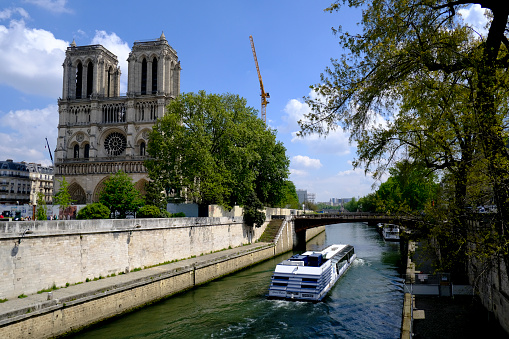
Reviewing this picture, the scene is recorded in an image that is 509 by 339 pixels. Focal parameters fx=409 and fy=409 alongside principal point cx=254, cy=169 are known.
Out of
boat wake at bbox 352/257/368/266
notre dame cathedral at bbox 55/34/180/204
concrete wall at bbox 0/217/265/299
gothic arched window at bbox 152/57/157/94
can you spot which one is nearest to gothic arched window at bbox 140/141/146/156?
notre dame cathedral at bbox 55/34/180/204

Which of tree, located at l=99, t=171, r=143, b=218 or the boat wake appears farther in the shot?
tree, located at l=99, t=171, r=143, b=218

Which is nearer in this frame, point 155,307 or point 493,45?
point 493,45

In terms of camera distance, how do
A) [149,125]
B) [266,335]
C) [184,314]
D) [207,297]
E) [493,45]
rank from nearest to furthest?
[493,45] → [266,335] → [184,314] → [207,297] → [149,125]

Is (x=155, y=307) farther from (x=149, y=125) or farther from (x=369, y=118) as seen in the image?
(x=149, y=125)

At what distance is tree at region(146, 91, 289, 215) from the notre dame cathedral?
2815 centimetres

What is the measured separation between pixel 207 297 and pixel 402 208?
14886mm

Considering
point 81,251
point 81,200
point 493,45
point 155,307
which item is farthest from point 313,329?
point 81,200

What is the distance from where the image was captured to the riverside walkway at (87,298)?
45.2 ft

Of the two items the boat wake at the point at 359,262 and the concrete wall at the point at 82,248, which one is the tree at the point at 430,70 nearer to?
the concrete wall at the point at 82,248

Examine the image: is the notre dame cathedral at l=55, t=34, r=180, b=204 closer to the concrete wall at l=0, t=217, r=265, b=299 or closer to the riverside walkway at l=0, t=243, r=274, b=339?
the concrete wall at l=0, t=217, r=265, b=299

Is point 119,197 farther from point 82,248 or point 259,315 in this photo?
point 259,315

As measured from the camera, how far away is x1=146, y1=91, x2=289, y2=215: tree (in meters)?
34.2

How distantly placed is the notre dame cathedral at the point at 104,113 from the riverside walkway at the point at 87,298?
141ft

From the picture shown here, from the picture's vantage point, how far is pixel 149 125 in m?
66.2
